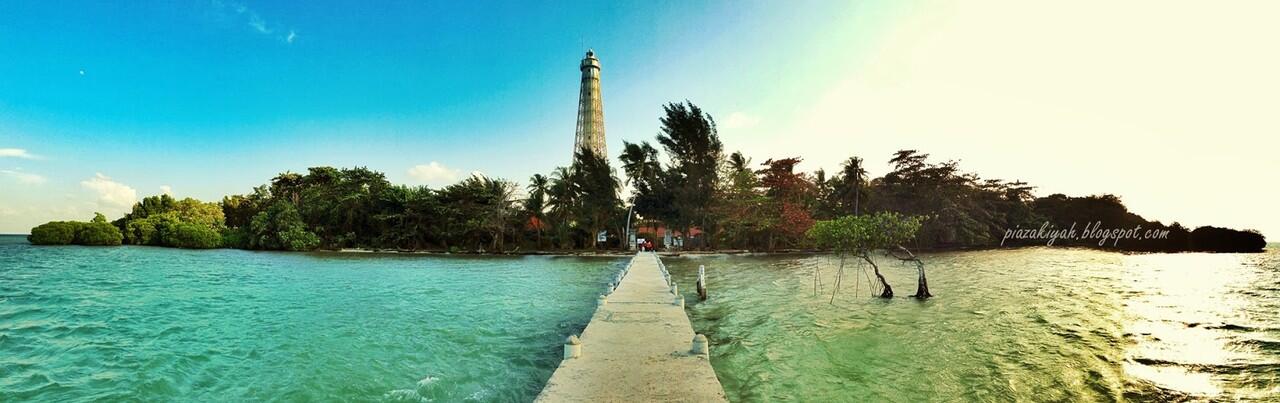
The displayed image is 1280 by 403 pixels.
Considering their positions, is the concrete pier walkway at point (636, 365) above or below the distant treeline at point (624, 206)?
below

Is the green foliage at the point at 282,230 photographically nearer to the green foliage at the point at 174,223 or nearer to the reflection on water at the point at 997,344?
the green foliage at the point at 174,223

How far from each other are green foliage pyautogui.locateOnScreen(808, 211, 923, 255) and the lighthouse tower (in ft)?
213

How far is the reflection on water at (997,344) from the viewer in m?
6.52

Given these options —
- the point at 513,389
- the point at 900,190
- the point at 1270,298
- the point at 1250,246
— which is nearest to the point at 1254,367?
the point at 513,389

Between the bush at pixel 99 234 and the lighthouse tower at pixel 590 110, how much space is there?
5341cm

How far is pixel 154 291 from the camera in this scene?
15.8 m

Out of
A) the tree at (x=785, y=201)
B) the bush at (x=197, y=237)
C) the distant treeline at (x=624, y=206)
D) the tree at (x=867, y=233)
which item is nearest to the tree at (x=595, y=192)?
the distant treeline at (x=624, y=206)

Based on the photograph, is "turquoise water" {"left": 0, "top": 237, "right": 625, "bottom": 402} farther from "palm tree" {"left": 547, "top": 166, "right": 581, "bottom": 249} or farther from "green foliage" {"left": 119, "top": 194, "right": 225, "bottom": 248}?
"green foliage" {"left": 119, "top": 194, "right": 225, "bottom": 248}

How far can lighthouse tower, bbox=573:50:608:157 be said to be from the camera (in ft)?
256

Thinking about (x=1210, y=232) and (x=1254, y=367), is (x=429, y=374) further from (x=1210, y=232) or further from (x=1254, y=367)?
(x=1210, y=232)

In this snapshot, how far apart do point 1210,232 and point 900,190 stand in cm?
3929

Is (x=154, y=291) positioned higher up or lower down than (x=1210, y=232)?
lower down

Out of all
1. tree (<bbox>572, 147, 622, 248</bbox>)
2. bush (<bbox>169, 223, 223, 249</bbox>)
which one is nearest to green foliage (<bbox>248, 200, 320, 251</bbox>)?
bush (<bbox>169, 223, 223, 249</bbox>)

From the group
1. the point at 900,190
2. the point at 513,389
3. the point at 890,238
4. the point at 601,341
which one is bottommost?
the point at 513,389
